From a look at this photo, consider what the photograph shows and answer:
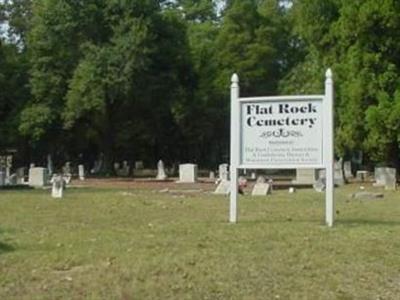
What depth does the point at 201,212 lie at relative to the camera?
17.7 m

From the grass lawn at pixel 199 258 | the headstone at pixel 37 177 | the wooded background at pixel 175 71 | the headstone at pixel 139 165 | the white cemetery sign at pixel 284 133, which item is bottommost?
the grass lawn at pixel 199 258

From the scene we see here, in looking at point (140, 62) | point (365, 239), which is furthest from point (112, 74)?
point (365, 239)

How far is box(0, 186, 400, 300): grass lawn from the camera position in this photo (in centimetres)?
823

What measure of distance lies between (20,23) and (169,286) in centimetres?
6335

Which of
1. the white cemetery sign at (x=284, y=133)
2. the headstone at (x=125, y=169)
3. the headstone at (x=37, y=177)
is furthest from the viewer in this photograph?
the headstone at (x=125, y=169)

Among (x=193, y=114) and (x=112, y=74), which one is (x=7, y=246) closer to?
(x=112, y=74)

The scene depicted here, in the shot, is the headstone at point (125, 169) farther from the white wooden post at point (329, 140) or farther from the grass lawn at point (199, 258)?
the white wooden post at point (329, 140)

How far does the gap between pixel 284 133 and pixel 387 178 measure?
22626 mm

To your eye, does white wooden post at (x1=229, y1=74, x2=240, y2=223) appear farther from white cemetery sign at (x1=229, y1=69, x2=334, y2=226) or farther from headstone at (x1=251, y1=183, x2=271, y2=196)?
headstone at (x1=251, y1=183, x2=271, y2=196)

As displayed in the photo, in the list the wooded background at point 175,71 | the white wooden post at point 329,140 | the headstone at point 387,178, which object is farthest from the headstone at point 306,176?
the white wooden post at point 329,140

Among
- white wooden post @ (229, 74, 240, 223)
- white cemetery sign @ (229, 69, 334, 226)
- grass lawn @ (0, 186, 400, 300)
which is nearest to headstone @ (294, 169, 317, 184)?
grass lawn @ (0, 186, 400, 300)

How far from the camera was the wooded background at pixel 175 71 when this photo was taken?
3888cm

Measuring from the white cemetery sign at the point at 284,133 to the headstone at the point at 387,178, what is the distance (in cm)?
2077

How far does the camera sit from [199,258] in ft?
31.8
